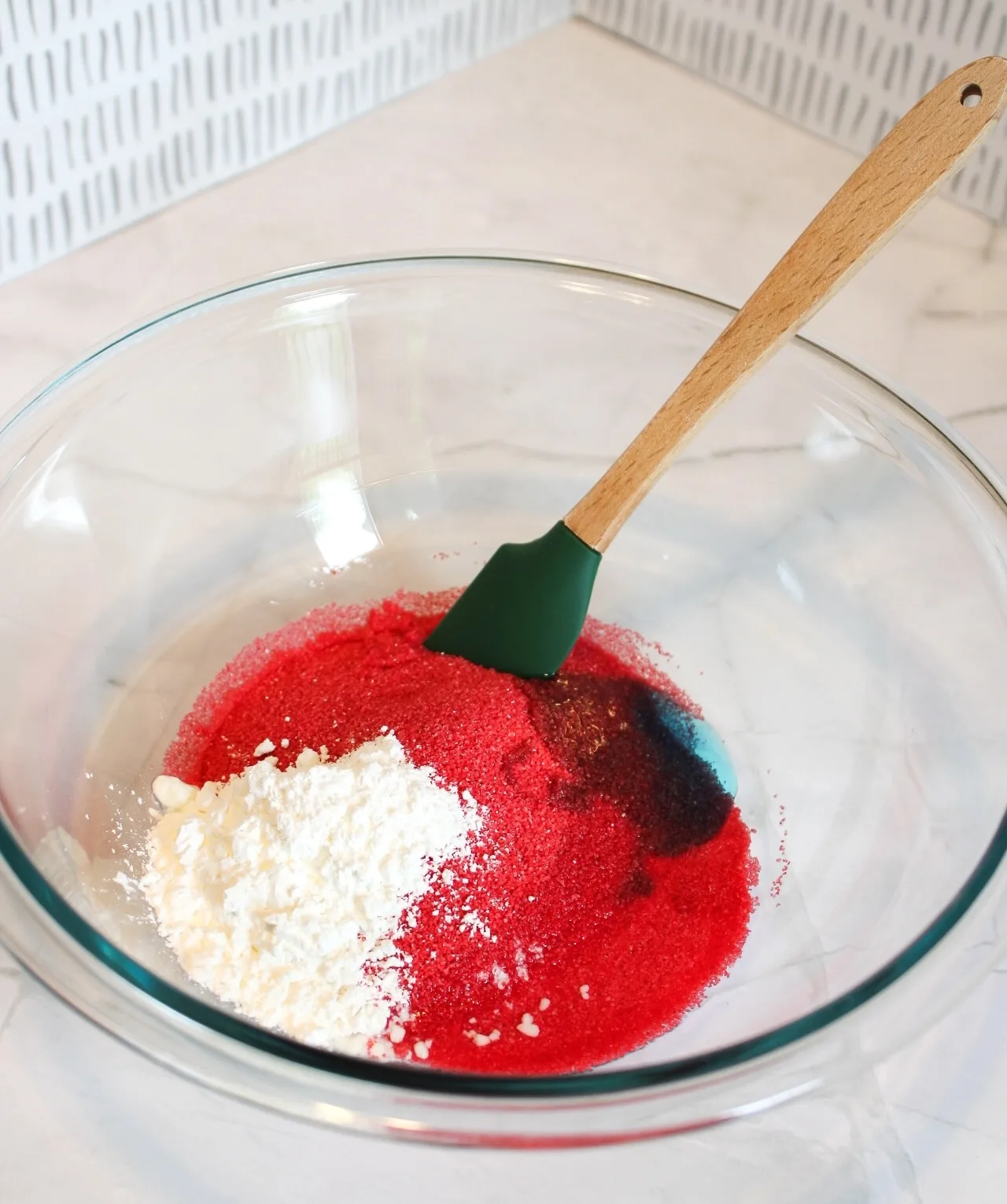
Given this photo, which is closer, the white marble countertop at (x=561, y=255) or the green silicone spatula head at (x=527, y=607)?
the white marble countertop at (x=561, y=255)

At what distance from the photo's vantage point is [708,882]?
2.72 feet

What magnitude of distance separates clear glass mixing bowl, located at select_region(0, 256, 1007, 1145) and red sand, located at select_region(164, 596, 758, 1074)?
0.10ft

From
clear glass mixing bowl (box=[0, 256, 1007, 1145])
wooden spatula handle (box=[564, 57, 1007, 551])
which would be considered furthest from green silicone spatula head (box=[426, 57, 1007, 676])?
clear glass mixing bowl (box=[0, 256, 1007, 1145])

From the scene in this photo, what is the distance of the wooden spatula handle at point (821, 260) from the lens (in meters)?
0.77

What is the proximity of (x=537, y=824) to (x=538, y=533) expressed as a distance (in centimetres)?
33

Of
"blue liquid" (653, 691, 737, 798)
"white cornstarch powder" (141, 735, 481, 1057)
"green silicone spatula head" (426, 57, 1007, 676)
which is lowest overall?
"blue liquid" (653, 691, 737, 798)

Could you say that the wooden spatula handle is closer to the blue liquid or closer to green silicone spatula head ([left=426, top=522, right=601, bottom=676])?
green silicone spatula head ([left=426, top=522, right=601, bottom=676])

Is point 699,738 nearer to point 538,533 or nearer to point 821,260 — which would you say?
point 538,533

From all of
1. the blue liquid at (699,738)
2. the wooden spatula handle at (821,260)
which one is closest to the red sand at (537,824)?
the blue liquid at (699,738)

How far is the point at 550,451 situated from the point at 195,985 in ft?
1.85

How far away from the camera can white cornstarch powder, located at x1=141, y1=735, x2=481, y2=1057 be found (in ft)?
2.38

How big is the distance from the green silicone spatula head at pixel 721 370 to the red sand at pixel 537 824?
32 millimetres

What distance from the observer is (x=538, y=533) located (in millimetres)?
1078

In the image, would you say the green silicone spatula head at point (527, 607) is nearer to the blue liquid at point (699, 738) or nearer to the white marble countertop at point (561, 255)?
the blue liquid at point (699, 738)
